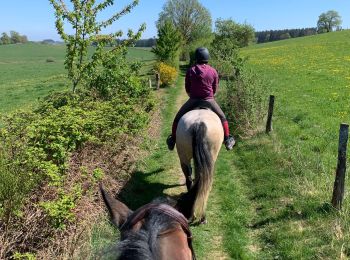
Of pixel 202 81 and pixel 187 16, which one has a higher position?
pixel 187 16

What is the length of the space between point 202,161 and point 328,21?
13699 cm

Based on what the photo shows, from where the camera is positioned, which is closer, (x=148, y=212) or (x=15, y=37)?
(x=148, y=212)

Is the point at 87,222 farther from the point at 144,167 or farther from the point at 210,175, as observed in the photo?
the point at 144,167

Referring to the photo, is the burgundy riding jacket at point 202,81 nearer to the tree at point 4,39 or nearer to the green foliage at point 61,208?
the green foliage at point 61,208

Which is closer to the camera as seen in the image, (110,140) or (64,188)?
(64,188)

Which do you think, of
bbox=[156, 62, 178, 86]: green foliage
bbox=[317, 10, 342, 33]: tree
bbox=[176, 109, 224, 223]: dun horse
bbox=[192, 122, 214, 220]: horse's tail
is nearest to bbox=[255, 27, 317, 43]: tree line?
bbox=[317, 10, 342, 33]: tree

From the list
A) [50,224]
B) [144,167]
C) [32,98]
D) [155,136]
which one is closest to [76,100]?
[144,167]

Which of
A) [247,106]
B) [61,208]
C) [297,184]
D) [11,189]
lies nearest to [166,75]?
[247,106]

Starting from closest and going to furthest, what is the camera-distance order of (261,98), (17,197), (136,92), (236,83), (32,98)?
(17,197) → (136,92) → (261,98) → (236,83) → (32,98)

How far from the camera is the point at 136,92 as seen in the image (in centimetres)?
1185

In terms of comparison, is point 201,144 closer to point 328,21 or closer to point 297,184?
point 297,184

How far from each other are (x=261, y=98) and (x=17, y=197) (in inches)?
378

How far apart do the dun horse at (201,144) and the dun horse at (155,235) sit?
12.9ft

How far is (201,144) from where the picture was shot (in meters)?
6.73
